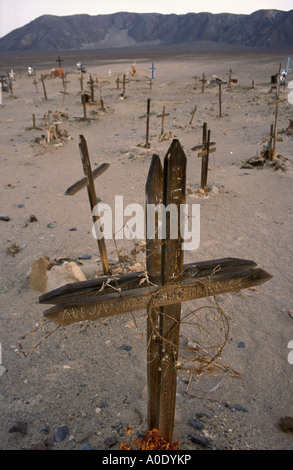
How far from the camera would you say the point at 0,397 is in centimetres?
357

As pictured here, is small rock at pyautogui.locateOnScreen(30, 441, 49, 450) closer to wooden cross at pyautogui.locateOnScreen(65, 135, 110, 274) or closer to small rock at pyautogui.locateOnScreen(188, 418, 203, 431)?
small rock at pyautogui.locateOnScreen(188, 418, 203, 431)

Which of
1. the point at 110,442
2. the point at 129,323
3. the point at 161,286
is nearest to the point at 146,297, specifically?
the point at 161,286

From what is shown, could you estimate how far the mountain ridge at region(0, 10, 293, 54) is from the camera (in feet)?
351

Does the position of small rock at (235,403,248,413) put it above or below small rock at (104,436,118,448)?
below

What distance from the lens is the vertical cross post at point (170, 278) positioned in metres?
1.71

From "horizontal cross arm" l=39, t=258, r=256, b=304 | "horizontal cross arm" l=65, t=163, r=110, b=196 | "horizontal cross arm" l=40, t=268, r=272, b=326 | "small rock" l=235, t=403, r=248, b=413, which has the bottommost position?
"small rock" l=235, t=403, r=248, b=413

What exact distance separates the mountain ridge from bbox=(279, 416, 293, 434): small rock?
113049mm

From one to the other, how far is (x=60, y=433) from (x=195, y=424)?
123cm

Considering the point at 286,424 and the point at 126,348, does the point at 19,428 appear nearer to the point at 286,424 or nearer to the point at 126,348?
Answer: the point at 126,348

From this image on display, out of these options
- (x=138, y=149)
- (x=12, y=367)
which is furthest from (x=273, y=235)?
(x=138, y=149)

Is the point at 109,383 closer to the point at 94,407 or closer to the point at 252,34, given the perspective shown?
the point at 94,407

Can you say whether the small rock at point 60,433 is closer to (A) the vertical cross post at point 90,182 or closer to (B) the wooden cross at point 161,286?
(B) the wooden cross at point 161,286

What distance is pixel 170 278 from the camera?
196 cm

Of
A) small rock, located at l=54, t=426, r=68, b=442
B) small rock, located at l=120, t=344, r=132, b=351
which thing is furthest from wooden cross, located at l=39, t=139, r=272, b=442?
small rock, located at l=120, t=344, r=132, b=351
